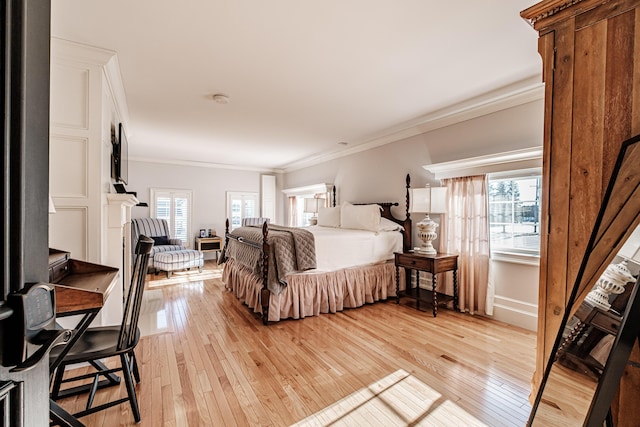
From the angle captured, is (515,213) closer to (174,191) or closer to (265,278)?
(265,278)

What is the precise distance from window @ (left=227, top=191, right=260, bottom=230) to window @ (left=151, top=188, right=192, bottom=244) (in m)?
0.97

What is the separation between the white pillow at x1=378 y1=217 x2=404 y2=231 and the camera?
159 inches

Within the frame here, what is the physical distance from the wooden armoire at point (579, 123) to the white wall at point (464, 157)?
189 cm

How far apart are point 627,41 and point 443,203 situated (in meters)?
2.47

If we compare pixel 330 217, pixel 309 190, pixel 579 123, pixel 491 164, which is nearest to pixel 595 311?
pixel 579 123

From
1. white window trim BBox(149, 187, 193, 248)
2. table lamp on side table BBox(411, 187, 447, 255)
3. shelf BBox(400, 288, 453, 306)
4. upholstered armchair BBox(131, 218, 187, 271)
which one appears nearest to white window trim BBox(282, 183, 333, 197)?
white window trim BBox(149, 187, 193, 248)

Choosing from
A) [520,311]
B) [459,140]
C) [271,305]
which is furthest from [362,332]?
[459,140]

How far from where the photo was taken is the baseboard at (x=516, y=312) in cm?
291

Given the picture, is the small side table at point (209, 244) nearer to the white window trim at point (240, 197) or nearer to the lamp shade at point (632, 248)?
the white window trim at point (240, 197)

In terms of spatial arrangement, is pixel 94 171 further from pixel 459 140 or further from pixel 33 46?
pixel 459 140

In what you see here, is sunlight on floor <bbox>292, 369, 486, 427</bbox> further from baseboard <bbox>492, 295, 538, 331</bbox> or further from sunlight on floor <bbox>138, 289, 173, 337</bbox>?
sunlight on floor <bbox>138, 289, 173, 337</bbox>

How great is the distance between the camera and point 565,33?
126 centimetres

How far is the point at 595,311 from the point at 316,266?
8.05 ft

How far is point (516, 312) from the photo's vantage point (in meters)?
3.03
